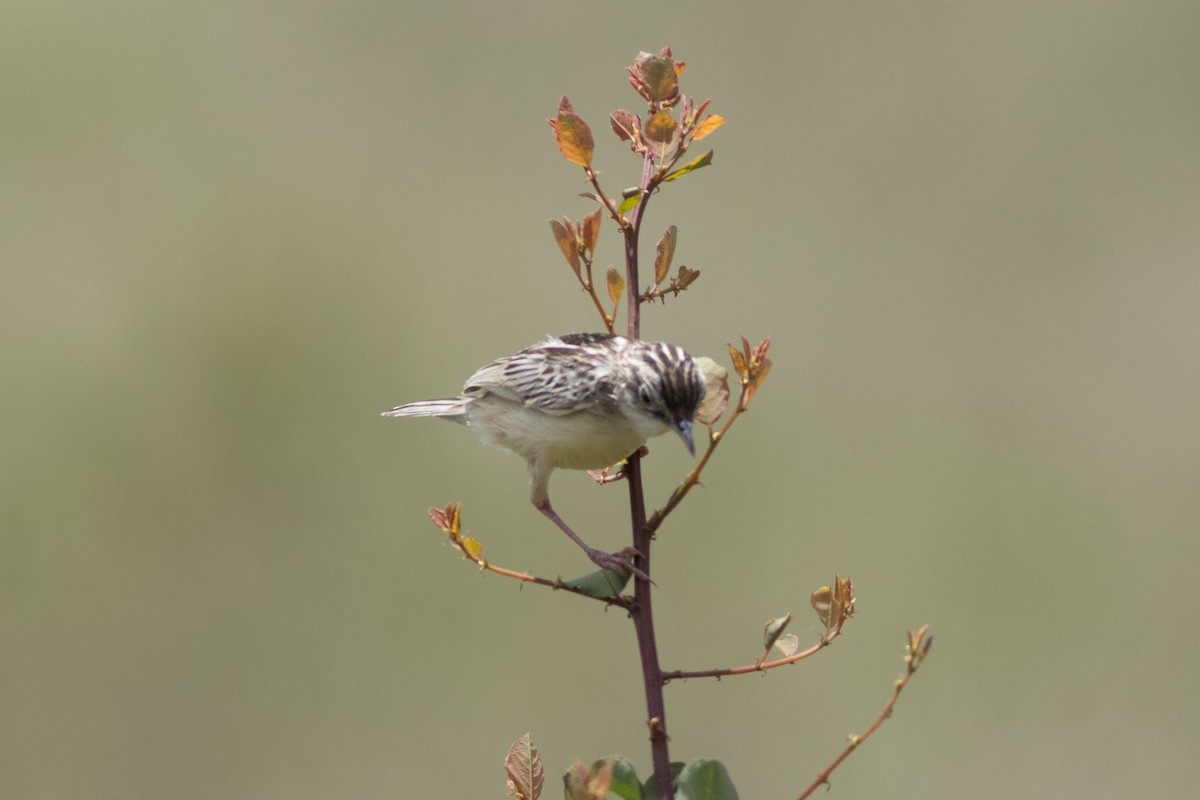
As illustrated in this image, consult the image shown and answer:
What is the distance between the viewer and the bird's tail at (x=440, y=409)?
247 centimetres

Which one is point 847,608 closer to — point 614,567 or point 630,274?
point 614,567

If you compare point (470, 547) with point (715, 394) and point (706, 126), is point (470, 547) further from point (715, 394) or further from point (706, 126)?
point (706, 126)

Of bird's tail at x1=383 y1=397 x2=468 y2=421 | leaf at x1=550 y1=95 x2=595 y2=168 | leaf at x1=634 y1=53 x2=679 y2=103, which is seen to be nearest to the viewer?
leaf at x1=634 y1=53 x2=679 y2=103

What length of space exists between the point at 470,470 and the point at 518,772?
4.70 m

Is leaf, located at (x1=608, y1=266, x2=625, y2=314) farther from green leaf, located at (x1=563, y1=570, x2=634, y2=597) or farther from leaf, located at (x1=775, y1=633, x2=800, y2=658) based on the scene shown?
leaf, located at (x1=775, y1=633, x2=800, y2=658)

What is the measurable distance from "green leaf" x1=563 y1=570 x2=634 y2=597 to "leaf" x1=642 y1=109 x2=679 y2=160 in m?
0.61

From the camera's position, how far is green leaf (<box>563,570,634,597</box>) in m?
1.65

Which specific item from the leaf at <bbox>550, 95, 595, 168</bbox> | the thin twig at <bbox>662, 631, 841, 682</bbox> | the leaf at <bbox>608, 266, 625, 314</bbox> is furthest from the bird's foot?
the leaf at <bbox>550, 95, 595, 168</bbox>

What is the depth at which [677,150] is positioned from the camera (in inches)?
68.7

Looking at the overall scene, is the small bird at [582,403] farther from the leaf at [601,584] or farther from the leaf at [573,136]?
the leaf at [573,136]

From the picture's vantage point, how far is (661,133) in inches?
67.8

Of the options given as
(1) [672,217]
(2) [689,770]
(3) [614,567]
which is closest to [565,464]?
(3) [614,567]

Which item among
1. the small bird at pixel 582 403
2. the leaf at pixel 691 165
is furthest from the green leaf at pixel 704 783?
the leaf at pixel 691 165

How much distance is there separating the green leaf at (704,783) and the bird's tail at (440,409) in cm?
109
